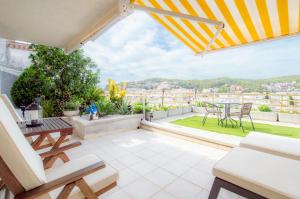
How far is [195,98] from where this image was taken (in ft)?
33.0

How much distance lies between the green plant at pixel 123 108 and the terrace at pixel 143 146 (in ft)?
2.96

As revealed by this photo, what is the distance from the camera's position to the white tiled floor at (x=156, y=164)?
2258 mm

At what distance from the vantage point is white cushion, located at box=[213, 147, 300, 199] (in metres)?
1.35

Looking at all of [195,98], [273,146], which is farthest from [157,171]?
[195,98]

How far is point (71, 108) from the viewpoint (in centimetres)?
554

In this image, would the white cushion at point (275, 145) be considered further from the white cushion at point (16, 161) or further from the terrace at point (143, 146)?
the white cushion at point (16, 161)

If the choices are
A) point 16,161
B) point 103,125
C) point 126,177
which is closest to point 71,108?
point 103,125

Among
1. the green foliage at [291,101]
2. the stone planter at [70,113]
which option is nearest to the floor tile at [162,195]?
the stone planter at [70,113]

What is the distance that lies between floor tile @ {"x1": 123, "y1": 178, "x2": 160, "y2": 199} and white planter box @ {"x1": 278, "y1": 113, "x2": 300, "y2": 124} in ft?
22.9

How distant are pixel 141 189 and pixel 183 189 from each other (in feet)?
2.02

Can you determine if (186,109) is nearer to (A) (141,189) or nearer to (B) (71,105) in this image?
(B) (71,105)

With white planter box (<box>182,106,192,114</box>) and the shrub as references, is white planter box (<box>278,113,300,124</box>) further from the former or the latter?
white planter box (<box>182,106,192,114</box>)

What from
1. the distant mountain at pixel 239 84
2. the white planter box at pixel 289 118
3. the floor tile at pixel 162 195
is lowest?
the floor tile at pixel 162 195

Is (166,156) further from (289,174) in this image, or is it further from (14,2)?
(14,2)
